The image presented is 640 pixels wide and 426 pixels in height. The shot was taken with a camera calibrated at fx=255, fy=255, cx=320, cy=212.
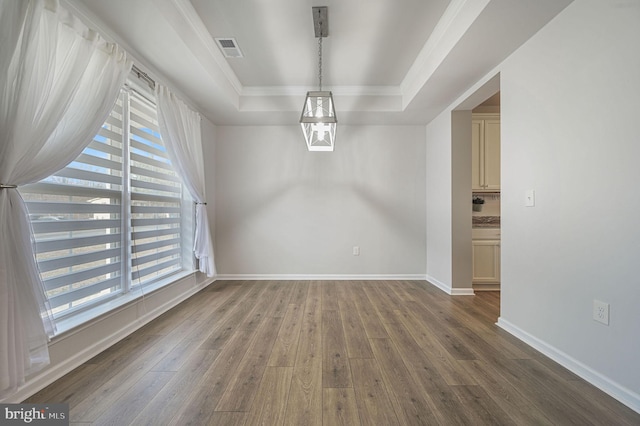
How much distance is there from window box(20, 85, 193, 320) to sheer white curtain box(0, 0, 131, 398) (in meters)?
0.30

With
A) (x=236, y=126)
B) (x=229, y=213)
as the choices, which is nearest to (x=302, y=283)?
(x=229, y=213)

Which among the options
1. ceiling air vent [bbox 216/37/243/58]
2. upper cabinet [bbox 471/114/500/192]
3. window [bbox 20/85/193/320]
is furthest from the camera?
upper cabinet [bbox 471/114/500/192]

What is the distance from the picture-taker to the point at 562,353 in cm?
180

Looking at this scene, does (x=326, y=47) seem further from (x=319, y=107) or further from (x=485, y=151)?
(x=485, y=151)

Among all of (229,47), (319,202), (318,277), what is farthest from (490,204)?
(229,47)

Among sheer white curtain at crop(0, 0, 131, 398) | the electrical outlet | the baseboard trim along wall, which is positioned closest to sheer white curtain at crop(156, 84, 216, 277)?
the baseboard trim along wall

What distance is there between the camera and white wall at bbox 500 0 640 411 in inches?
56.4

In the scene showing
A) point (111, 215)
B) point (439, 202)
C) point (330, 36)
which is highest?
point (330, 36)

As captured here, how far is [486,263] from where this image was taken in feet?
12.0

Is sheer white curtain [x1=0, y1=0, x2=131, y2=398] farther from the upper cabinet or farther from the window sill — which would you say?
the upper cabinet

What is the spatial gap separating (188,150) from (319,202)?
6.54ft

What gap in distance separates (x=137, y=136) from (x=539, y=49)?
3.54 metres

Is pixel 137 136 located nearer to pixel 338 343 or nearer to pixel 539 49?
pixel 338 343

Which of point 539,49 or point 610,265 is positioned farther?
point 539,49
